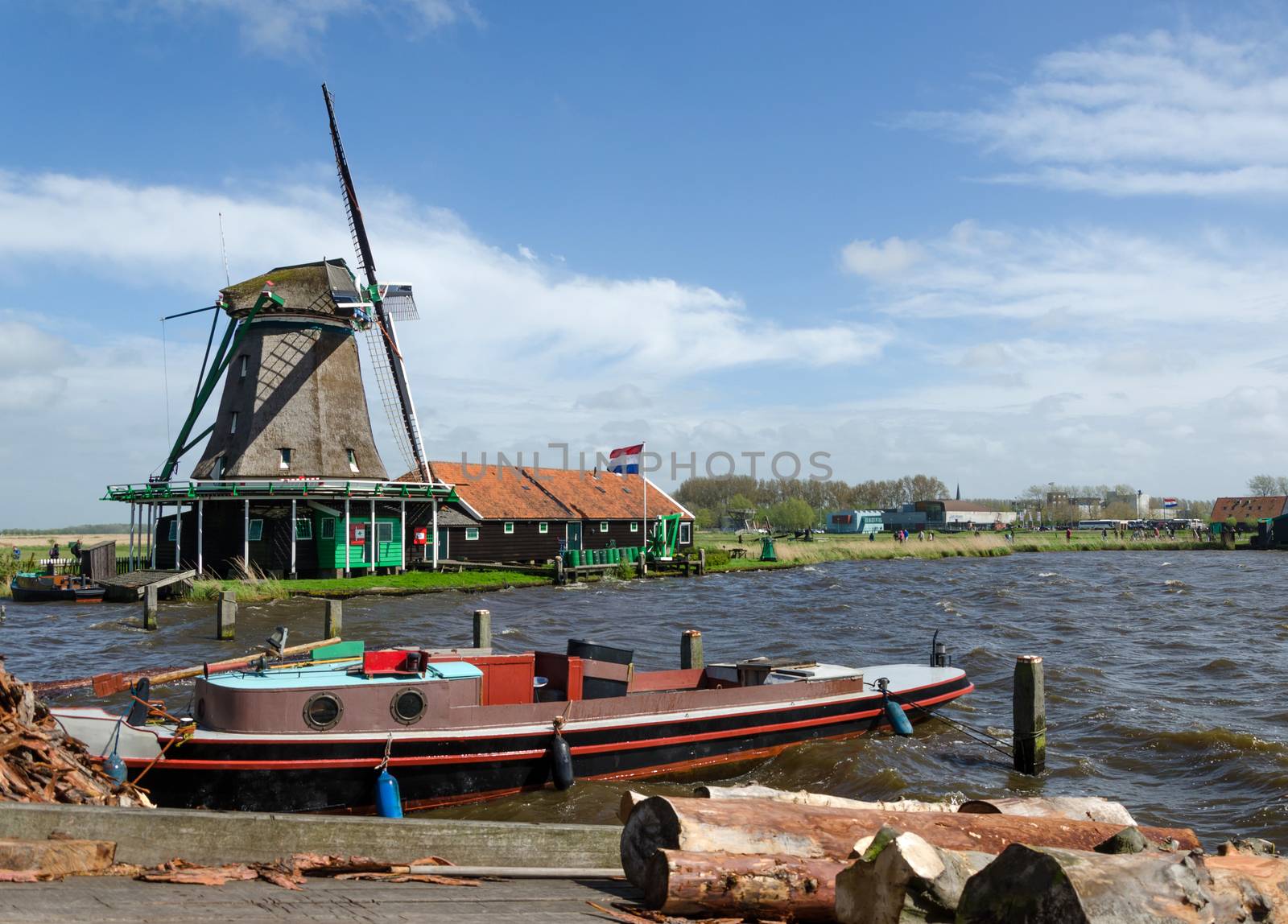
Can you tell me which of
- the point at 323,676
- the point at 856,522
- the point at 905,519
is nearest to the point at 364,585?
the point at 323,676

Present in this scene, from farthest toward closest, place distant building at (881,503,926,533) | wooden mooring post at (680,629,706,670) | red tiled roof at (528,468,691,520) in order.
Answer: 1. distant building at (881,503,926,533)
2. red tiled roof at (528,468,691,520)
3. wooden mooring post at (680,629,706,670)

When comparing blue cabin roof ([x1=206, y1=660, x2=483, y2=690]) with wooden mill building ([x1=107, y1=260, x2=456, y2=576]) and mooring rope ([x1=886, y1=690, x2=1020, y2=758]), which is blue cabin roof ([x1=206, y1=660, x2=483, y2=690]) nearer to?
mooring rope ([x1=886, y1=690, x2=1020, y2=758])

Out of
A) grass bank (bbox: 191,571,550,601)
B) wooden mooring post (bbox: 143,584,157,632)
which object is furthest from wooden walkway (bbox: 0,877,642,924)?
grass bank (bbox: 191,571,550,601)

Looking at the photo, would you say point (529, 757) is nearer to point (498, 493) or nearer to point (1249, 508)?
point (498, 493)

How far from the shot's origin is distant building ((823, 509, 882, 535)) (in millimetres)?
127438

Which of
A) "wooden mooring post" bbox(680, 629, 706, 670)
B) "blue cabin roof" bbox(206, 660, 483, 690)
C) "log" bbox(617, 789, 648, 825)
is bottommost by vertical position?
"wooden mooring post" bbox(680, 629, 706, 670)

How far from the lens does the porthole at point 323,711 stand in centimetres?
1048

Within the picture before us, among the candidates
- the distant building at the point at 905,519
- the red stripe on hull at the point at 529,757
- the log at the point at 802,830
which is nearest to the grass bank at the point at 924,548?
the red stripe on hull at the point at 529,757

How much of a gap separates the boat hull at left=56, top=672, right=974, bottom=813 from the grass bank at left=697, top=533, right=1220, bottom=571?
3462cm

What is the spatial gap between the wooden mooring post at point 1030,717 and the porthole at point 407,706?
773 centimetres

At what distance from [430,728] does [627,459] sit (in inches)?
1311

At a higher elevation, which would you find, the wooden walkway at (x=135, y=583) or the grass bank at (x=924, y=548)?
the wooden walkway at (x=135, y=583)

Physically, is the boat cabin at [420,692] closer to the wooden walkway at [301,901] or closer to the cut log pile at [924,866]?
the cut log pile at [924,866]

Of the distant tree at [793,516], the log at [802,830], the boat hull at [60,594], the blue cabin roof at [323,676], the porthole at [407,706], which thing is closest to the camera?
the log at [802,830]
